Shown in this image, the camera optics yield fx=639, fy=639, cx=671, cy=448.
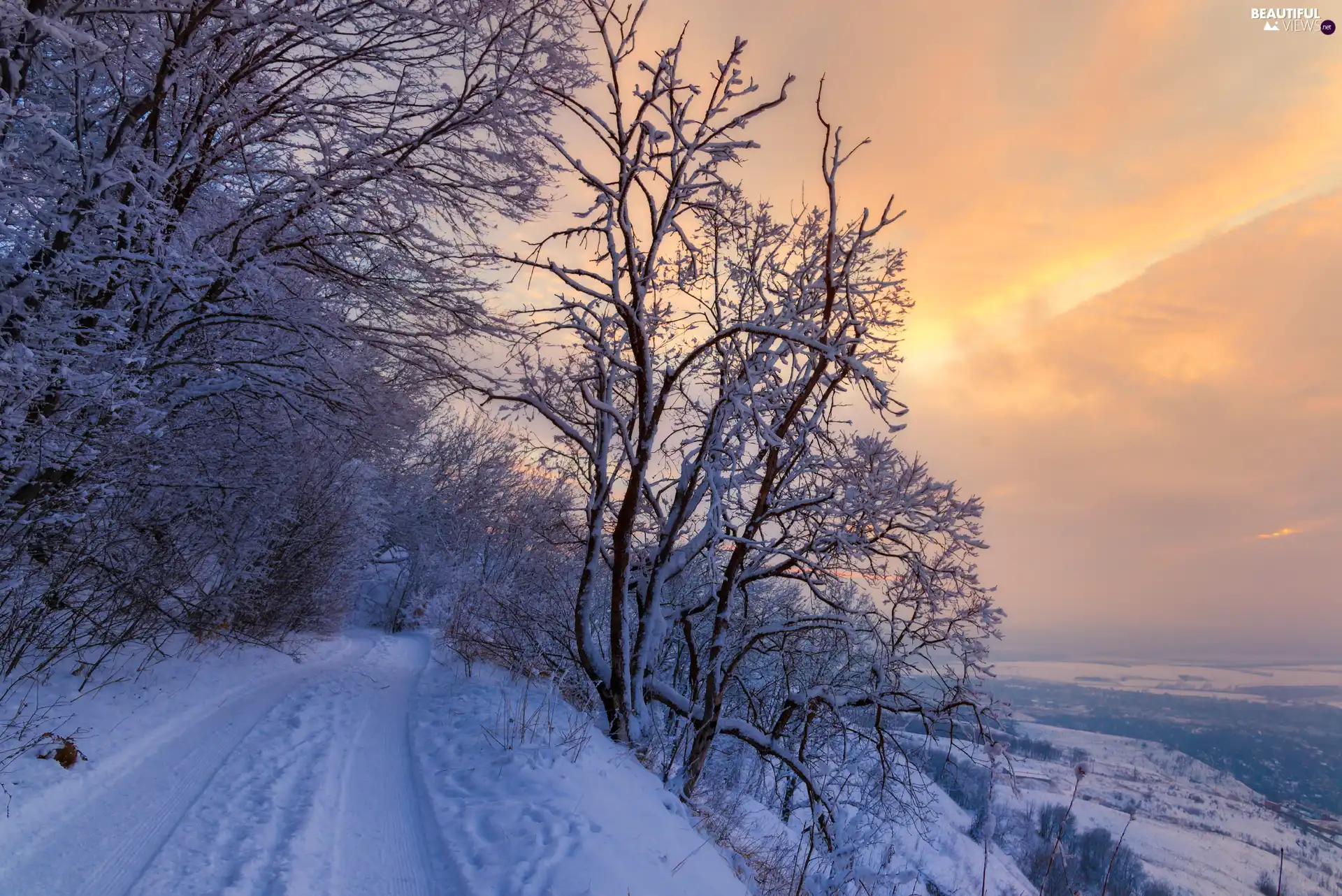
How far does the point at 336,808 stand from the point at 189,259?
470cm

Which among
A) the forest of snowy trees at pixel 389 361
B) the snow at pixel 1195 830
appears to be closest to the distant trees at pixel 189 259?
the forest of snowy trees at pixel 389 361

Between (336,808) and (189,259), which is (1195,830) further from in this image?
(189,259)

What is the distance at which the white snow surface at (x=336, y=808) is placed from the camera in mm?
3998

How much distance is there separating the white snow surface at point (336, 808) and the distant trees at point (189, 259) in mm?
1756

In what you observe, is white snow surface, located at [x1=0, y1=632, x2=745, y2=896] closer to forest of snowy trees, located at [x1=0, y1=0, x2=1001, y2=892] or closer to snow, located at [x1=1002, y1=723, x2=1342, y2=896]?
forest of snowy trees, located at [x1=0, y1=0, x2=1001, y2=892]

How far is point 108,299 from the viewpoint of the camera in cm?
585

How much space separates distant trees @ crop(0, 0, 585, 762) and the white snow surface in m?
1.76

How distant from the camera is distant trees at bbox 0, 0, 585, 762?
4.88 m

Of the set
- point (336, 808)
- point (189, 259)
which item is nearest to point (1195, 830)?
point (336, 808)

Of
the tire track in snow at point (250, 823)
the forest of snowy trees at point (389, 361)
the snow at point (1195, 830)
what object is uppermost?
the forest of snowy trees at point (389, 361)

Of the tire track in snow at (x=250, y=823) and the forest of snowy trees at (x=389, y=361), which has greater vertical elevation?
the forest of snowy trees at (x=389, y=361)

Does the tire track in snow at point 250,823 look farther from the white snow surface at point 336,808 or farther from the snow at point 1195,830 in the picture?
the snow at point 1195,830

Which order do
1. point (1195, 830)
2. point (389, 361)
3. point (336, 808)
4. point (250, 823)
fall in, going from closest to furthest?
1. point (250, 823)
2. point (336, 808)
3. point (389, 361)
4. point (1195, 830)

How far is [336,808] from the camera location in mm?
5105
